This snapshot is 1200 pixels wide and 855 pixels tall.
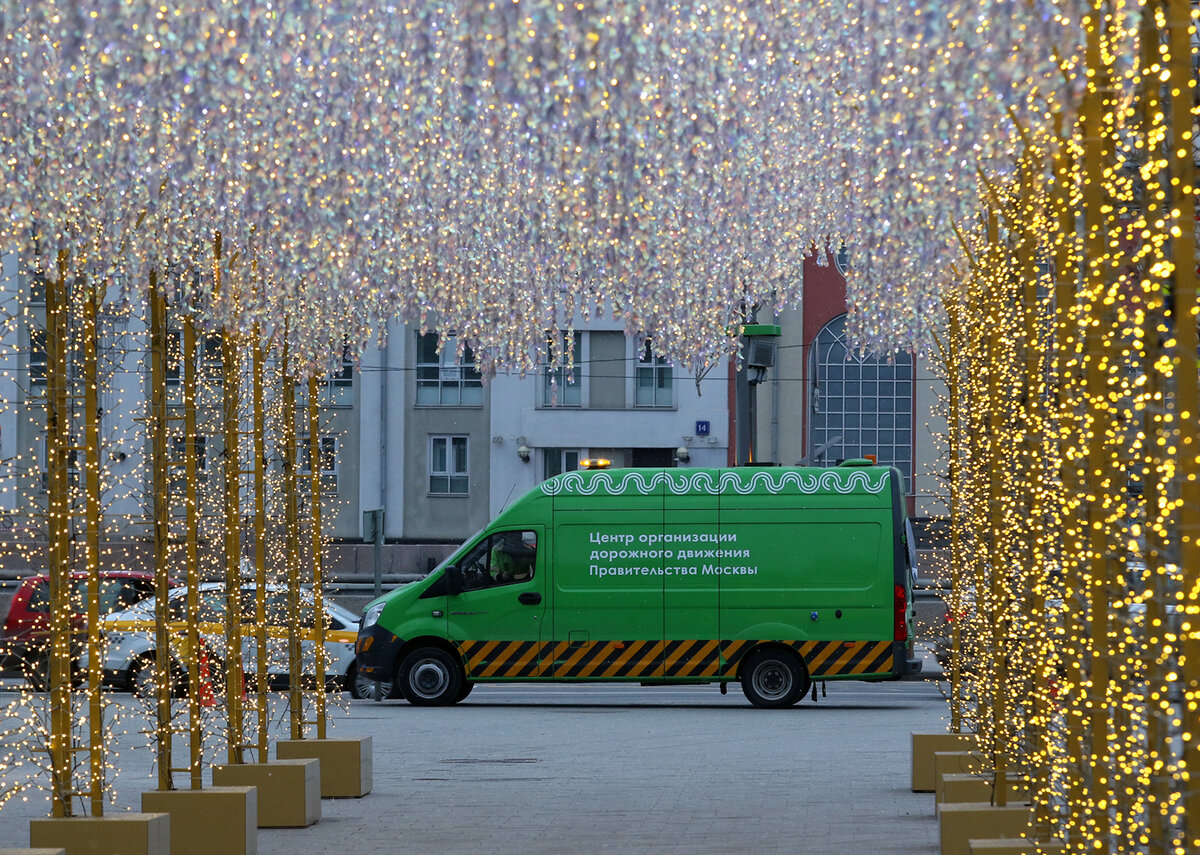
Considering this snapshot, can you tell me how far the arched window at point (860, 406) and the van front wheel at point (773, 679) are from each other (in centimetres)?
2027

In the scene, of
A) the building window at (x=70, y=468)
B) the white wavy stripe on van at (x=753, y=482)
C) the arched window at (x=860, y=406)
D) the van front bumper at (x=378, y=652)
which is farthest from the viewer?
the arched window at (x=860, y=406)

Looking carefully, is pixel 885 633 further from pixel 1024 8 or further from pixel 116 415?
pixel 116 415

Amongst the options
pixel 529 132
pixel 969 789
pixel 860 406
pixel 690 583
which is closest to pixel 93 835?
pixel 529 132

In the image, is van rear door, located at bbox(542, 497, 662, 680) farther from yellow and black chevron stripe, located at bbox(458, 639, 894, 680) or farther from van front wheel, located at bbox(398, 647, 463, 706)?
van front wheel, located at bbox(398, 647, 463, 706)

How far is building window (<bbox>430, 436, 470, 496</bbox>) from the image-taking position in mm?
43312

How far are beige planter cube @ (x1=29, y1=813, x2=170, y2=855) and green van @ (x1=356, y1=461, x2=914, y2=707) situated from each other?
13.6 m

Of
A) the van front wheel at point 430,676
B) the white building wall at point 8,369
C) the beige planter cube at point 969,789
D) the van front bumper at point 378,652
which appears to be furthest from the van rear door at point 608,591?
the beige planter cube at point 969,789

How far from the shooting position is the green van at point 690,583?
2069 cm

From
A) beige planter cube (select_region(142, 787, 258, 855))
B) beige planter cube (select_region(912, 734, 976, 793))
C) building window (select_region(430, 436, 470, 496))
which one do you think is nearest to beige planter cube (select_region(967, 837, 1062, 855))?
beige planter cube (select_region(142, 787, 258, 855))

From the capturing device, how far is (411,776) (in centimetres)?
1401

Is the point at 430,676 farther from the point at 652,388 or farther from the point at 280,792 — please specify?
the point at 652,388

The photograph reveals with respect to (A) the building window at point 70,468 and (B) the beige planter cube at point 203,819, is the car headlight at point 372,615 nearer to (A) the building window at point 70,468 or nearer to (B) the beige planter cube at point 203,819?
(B) the beige planter cube at point 203,819

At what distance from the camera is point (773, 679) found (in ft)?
69.5

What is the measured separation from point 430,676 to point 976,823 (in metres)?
14.1
